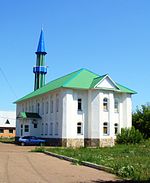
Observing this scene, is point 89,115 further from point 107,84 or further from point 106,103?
point 107,84

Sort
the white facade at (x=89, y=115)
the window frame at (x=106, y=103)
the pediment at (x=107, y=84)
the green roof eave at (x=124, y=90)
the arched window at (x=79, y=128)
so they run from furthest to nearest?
the green roof eave at (x=124, y=90)
the window frame at (x=106, y=103)
the arched window at (x=79, y=128)
the pediment at (x=107, y=84)
the white facade at (x=89, y=115)

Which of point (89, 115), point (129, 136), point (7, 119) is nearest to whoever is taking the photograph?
point (129, 136)

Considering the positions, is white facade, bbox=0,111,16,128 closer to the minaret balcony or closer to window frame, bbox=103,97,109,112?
the minaret balcony

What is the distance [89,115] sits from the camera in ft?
136

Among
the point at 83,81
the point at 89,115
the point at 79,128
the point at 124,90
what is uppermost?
the point at 83,81

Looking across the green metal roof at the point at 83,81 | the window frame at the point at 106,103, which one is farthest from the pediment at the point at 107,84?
the window frame at the point at 106,103

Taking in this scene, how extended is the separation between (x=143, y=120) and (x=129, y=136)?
20.4 feet

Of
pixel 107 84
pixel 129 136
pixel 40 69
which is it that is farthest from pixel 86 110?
pixel 40 69

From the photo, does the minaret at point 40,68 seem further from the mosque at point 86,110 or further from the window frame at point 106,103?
the window frame at point 106,103

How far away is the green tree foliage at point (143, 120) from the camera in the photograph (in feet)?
147

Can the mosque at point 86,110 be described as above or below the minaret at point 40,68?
below

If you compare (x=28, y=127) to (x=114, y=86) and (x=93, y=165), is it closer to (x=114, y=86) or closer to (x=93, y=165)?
(x=114, y=86)

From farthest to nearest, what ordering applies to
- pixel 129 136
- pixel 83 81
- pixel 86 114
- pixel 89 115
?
pixel 83 81 < pixel 86 114 < pixel 89 115 < pixel 129 136

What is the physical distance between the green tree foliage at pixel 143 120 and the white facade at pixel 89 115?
2.52 metres
